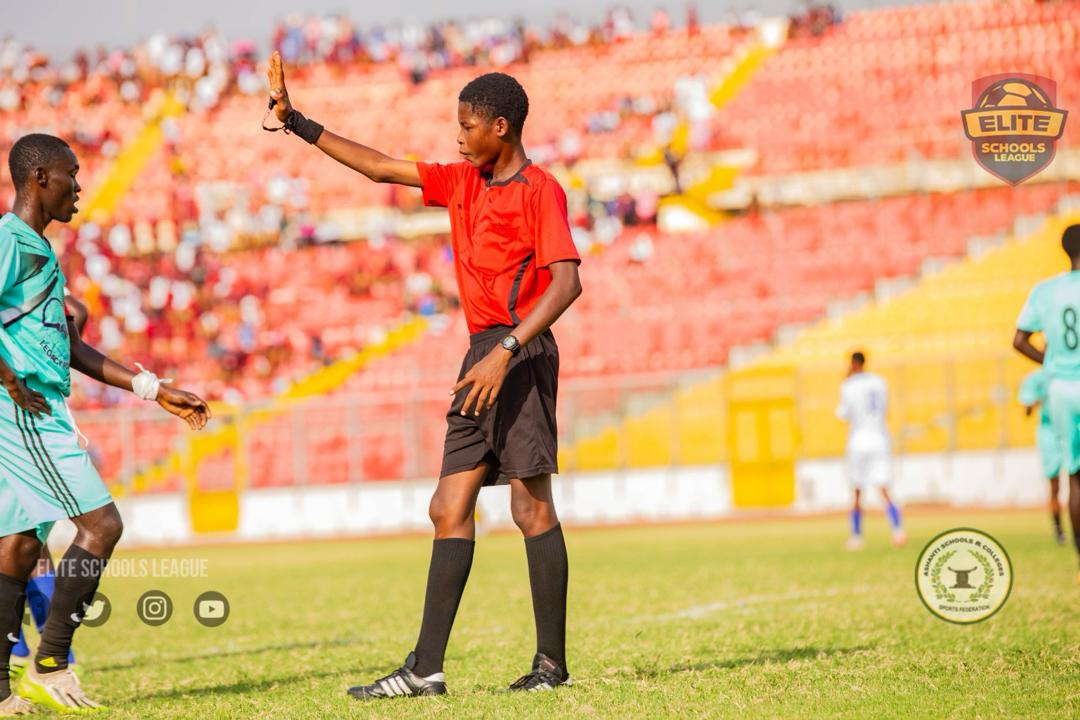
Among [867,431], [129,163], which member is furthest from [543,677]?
[129,163]

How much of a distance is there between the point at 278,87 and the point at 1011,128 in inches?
159

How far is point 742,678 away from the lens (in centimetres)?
550

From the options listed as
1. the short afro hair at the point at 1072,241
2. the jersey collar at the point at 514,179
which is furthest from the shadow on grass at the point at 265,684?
the short afro hair at the point at 1072,241

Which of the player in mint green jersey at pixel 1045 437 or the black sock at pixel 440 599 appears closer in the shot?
the black sock at pixel 440 599

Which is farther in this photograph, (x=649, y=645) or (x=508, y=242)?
(x=649, y=645)

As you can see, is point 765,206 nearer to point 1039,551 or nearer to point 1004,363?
point 1004,363

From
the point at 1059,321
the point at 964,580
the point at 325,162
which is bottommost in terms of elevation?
the point at 964,580

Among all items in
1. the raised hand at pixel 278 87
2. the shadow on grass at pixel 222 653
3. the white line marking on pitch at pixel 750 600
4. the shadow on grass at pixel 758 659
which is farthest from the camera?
the white line marking on pitch at pixel 750 600

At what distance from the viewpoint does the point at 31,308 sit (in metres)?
5.29

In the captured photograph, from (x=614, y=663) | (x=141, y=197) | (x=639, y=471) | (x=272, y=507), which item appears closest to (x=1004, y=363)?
(x=639, y=471)

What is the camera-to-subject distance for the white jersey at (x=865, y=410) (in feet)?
49.9

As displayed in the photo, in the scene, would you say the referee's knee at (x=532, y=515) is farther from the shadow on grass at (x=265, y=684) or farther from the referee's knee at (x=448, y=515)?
the shadow on grass at (x=265, y=684)

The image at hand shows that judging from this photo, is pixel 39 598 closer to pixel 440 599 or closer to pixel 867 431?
pixel 440 599

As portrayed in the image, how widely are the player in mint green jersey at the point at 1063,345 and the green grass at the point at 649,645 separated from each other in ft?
3.09
